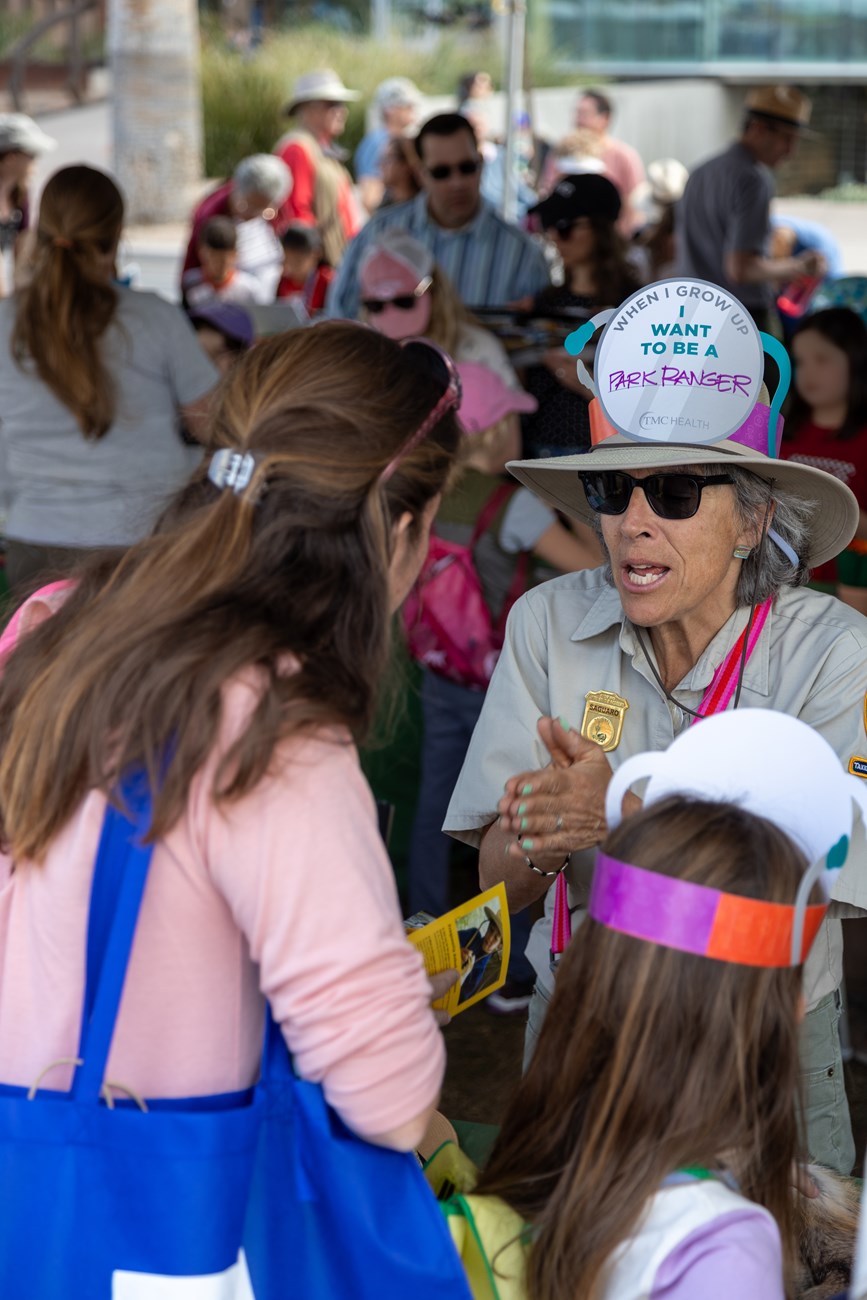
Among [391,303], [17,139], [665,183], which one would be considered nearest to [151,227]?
[665,183]

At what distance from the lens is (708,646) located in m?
2.14

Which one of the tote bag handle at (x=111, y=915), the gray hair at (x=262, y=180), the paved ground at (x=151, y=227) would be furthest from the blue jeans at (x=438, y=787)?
the paved ground at (x=151, y=227)

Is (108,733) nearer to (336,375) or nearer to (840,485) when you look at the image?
(336,375)

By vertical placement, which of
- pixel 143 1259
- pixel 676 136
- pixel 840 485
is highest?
pixel 676 136

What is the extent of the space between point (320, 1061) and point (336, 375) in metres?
0.72

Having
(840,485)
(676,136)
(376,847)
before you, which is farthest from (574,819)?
(676,136)

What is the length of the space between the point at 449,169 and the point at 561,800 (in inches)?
178

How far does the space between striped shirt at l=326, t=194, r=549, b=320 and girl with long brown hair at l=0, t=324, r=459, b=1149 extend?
4.48 meters

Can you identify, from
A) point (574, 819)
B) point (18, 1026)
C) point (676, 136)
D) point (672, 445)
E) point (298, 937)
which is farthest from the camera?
point (676, 136)

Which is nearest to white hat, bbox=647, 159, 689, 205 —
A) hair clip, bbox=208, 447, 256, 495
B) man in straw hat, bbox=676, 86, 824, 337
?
man in straw hat, bbox=676, 86, 824, 337

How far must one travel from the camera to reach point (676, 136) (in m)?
21.2

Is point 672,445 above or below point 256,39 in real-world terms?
below

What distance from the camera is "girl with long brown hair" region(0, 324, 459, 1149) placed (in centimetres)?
140

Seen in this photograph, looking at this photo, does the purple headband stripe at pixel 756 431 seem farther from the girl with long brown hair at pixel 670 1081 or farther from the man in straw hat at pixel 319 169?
the man in straw hat at pixel 319 169
